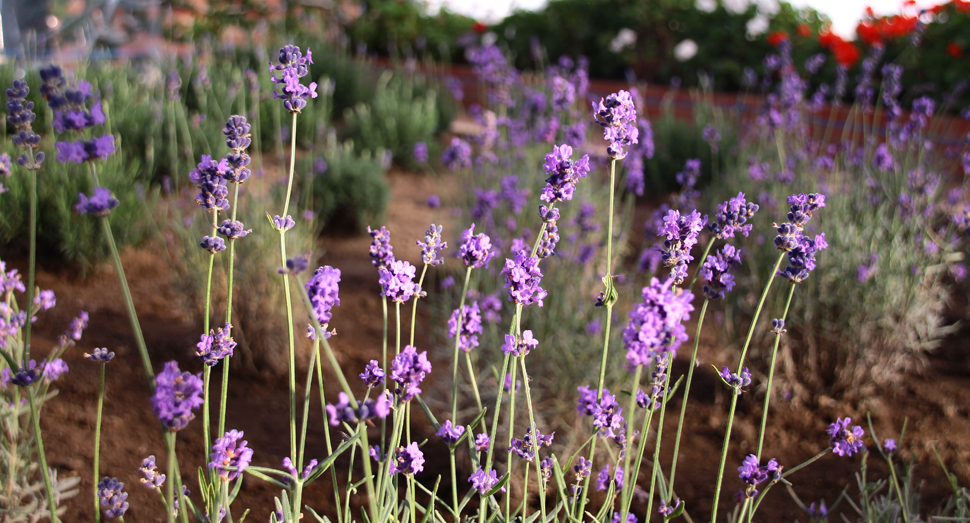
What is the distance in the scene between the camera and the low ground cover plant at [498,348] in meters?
1.11

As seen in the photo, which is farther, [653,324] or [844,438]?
[844,438]

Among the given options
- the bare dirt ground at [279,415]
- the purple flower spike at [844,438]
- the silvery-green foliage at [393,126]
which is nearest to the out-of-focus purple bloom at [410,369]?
the purple flower spike at [844,438]

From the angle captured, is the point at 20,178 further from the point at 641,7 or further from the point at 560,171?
the point at 641,7

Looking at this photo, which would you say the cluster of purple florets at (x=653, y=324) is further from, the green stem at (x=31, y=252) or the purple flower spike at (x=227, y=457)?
the green stem at (x=31, y=252)

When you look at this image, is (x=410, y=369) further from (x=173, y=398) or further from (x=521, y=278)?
(x=173, y=398)

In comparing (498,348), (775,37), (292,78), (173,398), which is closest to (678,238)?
(292,78)

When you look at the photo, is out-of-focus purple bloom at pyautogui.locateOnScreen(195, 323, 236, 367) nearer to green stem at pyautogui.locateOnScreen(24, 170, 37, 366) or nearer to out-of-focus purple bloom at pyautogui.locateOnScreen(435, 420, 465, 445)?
green stem at pyautogui.locateOnScreen(24, 170, 37, 366)

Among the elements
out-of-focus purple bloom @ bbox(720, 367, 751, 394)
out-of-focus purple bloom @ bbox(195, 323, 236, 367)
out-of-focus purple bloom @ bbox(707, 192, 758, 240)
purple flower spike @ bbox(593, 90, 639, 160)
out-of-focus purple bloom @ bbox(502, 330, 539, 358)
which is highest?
purple flower spike @ bbox(593, 90, 639, 160)

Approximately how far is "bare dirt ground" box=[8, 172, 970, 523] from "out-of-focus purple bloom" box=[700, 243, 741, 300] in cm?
107

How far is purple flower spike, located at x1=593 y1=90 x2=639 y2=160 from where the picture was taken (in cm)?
115

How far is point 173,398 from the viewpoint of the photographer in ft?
3.07

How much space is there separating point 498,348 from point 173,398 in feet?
5.09

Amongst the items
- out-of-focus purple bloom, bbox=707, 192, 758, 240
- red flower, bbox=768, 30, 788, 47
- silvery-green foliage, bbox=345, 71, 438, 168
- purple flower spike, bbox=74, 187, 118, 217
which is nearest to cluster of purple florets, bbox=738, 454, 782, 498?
out-of-focus purple bloom, bbox=707, 192, 758, 240

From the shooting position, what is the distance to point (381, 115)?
18.8 feet
